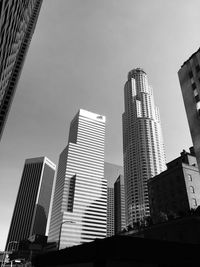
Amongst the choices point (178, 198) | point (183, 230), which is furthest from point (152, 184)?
point (183, 230)

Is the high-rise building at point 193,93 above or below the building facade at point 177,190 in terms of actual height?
above

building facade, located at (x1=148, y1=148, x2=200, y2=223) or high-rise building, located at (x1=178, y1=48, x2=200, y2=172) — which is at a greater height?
high-rise building, located at (x1=178, y1=48, x2=200, y2=172)

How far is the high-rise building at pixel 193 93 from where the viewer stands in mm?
49037

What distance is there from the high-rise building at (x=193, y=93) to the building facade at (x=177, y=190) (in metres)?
20.2

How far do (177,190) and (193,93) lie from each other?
29.5 meters

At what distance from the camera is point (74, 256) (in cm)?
1473

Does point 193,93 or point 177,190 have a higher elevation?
point 193,93

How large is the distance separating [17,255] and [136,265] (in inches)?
6431

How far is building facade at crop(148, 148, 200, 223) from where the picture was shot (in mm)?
63469

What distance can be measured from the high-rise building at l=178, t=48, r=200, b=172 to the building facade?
66.3 ft

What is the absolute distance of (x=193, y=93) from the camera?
51.8 m

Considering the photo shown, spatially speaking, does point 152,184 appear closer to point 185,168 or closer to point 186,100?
point 185,168

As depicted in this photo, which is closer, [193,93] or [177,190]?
[193,93]

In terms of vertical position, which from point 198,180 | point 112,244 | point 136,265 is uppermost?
point 198,180
